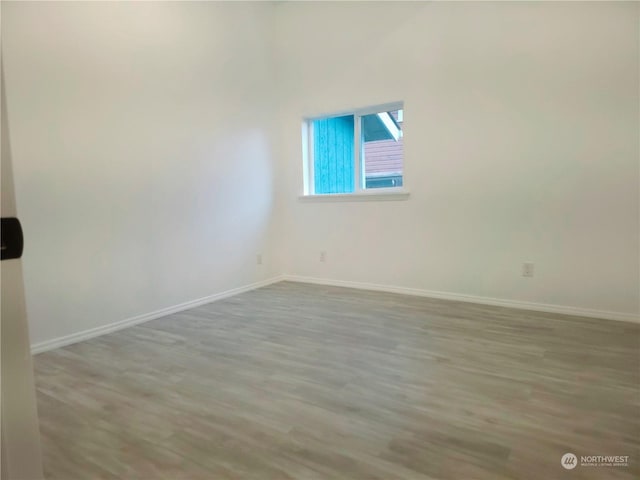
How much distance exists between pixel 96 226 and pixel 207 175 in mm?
1172

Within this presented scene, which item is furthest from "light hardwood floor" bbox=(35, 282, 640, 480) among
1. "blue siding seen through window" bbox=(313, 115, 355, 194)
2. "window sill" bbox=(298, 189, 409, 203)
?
"blue siding seen through window" bbox=(313, 115, 355, 194)

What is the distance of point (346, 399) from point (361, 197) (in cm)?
264

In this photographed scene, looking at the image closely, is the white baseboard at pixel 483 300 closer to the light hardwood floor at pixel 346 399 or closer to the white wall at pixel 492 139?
the white wall at pixel 492 139

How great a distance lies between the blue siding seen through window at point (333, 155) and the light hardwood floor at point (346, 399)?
1876 millimetres

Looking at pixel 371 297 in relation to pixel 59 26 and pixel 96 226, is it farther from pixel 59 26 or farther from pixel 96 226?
pixel 59 26

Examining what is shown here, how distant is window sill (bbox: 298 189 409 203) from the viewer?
13.4 feet

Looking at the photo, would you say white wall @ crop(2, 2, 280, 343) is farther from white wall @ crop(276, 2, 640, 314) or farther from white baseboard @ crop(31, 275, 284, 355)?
white wall @ crop(276, 2, 640, 314)

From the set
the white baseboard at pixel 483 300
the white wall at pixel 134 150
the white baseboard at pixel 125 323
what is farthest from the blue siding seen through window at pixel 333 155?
the white baseboard at pixel 125 323

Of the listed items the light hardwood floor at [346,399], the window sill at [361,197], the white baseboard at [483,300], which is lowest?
the light hardwood floor at [346,399]

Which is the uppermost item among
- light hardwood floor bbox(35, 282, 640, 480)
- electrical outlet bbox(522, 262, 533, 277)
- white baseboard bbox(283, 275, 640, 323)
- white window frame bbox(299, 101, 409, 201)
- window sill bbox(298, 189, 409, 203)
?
white window frame bbox(299, 101, 409, 201)

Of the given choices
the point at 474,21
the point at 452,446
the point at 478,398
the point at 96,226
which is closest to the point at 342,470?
the point at 452,446

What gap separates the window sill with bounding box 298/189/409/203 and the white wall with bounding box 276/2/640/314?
0.22 ft

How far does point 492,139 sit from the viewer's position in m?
3.57

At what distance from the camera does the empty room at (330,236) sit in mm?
1739
